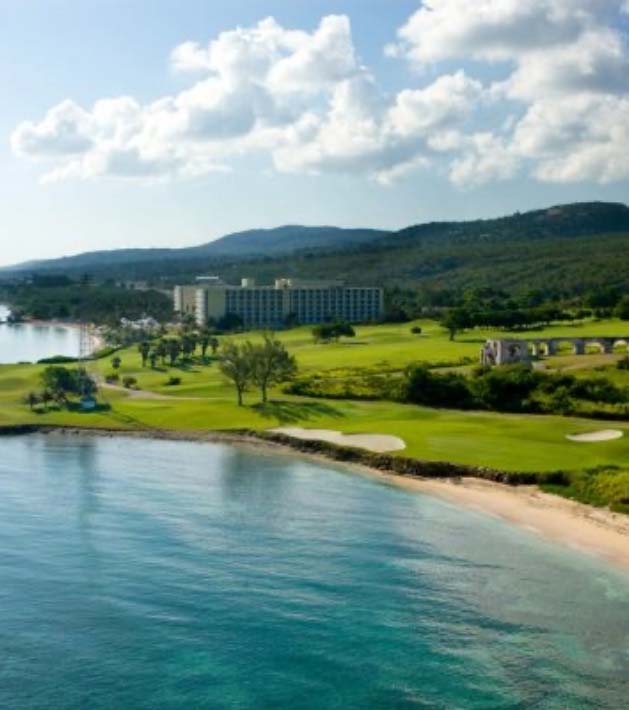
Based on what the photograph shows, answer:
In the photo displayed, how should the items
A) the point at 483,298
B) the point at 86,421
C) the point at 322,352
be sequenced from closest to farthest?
1. the point at 86,421
2. the point at 322,352
3. the point at 483,298

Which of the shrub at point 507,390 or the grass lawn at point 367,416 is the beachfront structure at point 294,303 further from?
the shrub at point 507,390

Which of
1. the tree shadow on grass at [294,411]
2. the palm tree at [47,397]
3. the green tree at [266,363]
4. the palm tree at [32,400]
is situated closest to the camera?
the tree shadow on grass at [294,411]

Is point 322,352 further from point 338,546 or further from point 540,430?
point 338,546

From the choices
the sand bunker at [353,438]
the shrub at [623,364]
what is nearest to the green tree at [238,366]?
the sand bunker at [353,438]

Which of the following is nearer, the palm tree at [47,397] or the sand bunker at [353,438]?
the sand bunker at [353,438]

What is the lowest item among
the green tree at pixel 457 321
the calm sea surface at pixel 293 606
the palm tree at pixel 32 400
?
the calm sea surface at pixel 293 606

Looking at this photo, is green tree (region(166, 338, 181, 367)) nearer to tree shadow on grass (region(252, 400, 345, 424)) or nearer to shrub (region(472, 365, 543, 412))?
tree shadow on grass (region(252, 400, 345, 424))

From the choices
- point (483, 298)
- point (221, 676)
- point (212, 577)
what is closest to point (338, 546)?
point (212, 577)
